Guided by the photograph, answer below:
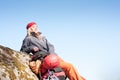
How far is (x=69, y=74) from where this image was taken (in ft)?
33.8

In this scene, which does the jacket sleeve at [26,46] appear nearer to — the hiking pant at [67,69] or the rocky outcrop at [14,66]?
the rocky outcrop at [14,66]

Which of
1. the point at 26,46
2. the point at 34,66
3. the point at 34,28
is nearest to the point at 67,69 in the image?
the point at 34,66

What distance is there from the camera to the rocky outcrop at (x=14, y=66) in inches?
328

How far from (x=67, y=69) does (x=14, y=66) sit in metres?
2.29

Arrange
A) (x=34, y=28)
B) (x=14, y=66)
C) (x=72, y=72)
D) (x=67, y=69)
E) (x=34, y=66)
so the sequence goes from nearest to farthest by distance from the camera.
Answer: (x=14, y=66) → (x=34, y=66) → (x=72, y=72) → (x=67, y=69) → (x=34, y=28)

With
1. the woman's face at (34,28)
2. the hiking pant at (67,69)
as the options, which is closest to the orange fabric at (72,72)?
the hiking pant at (67,69)

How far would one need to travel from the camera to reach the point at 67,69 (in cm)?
1037

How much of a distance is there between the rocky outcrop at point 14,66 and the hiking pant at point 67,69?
0.57 ft

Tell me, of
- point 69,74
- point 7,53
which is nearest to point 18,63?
point 7,53

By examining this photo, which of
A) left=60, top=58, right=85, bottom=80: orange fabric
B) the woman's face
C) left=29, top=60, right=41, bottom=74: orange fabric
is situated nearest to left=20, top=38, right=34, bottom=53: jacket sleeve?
the woman's face

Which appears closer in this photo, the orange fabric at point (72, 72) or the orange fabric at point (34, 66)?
the orange fabric at point (34, 66)

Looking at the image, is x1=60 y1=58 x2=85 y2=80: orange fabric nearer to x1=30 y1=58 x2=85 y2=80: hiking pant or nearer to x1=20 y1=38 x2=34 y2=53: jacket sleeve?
x1=30 y1=58 x2=85 y2=80: hiking pant

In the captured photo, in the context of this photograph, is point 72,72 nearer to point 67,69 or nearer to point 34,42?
point 67,69

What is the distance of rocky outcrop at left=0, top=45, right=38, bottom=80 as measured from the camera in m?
8.34
